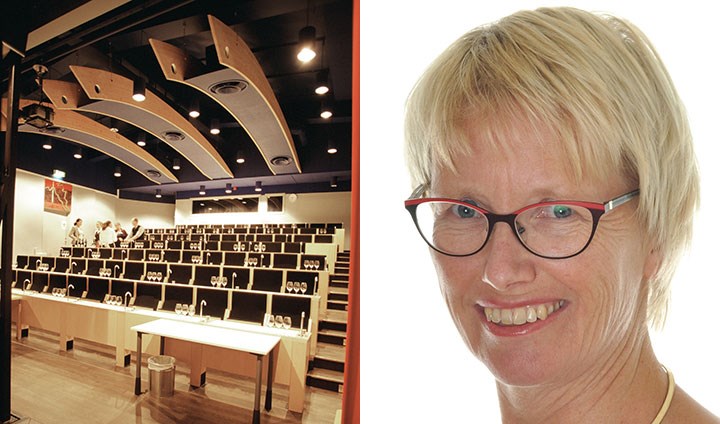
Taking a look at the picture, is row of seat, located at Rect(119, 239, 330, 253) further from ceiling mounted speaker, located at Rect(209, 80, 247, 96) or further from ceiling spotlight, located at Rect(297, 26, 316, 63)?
ceiling spotlight, located at Rect(297, 26, 316, 63)

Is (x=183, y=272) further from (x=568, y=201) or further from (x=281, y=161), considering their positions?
(x=568, y=201)

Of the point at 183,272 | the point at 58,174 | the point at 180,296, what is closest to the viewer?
the point at 180,296

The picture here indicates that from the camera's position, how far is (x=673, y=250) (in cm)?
44

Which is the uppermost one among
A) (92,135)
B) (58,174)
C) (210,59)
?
(210,59)

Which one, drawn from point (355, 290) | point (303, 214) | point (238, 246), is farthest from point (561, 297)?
point (303, 214)

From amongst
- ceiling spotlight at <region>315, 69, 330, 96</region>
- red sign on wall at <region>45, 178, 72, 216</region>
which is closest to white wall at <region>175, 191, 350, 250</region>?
red sign on wall at <region>45, 178, 72, 216</region>

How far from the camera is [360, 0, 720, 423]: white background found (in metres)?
0.48

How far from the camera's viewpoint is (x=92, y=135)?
7.88m

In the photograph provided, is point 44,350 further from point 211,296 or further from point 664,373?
point 664,373

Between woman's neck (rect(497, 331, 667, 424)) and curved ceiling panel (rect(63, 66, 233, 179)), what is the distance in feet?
21.7

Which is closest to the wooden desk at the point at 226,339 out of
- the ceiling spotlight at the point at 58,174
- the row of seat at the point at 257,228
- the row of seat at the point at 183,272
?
the row of seat at the point at 183,272

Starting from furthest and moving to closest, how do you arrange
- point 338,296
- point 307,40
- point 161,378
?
point 338,296 < point 307,40 < point 161,378

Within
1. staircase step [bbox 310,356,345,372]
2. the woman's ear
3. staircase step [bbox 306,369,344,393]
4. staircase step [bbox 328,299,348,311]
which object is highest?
the woman's ear

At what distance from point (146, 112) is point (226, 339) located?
235 inches
